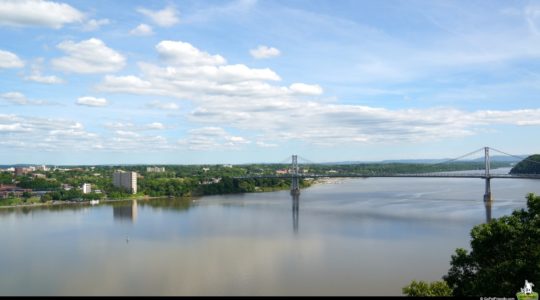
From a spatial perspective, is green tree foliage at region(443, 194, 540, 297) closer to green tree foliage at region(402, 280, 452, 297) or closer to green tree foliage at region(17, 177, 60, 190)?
green tree foliage at region(402, 280, 452, 297)

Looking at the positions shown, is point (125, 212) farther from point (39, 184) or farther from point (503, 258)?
point (503, 258)

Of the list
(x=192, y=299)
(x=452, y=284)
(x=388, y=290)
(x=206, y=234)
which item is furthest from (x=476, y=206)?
(x=192, y=299)

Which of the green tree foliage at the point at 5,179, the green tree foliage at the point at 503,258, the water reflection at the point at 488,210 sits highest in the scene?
the green tree foliage at the point at 5,179

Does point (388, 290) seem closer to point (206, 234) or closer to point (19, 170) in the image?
point (206, 234)

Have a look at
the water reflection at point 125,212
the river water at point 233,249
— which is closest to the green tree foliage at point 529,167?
the river water at point 233,249

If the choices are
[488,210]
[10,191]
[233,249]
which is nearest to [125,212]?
[10,191]

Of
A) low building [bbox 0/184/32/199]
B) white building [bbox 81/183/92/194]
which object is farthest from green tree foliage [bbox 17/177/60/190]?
white building [bbox 81/183/92/194]

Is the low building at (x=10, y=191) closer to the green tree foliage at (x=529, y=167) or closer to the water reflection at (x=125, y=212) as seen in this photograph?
the water reflection at (x=125, y=212)
